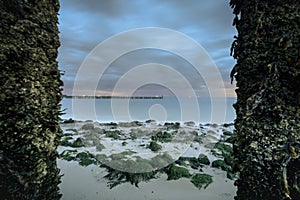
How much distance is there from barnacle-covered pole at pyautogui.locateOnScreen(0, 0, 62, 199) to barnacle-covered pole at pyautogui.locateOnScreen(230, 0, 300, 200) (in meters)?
2.63

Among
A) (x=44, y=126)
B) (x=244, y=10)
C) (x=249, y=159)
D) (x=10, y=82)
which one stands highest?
(x=244, y=10)

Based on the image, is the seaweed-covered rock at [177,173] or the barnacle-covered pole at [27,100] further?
the seaweed-covered rock at [177,173]

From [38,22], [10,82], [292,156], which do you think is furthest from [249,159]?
[38,22]

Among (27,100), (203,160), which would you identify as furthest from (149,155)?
(27,100)

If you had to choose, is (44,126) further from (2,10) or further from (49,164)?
(2,10)

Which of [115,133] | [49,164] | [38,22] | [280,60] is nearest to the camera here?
[280,60]

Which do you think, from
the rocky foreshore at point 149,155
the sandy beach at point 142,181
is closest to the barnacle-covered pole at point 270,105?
the sandy beach at point 142,181

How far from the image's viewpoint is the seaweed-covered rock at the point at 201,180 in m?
4.91

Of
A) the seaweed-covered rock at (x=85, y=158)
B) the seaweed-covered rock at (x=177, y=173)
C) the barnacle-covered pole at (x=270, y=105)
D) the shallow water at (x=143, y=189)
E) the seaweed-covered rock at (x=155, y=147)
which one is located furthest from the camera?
the seaweed-covered rock at (x=155, y=147)

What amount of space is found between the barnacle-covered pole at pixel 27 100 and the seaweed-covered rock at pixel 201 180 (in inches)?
131

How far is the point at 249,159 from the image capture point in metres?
2.23

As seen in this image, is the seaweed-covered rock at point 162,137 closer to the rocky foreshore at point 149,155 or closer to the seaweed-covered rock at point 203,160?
the rocky foreshore at point 149,155

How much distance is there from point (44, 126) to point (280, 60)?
310 centimetres

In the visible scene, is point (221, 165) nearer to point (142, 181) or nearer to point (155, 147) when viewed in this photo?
point (155, 147)
